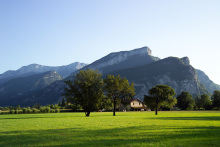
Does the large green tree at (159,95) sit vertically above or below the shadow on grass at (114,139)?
above

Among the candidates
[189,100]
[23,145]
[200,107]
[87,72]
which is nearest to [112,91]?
[87,72]

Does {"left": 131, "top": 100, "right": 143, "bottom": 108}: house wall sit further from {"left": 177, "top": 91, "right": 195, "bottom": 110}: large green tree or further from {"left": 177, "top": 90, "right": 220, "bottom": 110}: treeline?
{"left": 177, "top": 90, "right": 220, "bottom": 110}: treeline

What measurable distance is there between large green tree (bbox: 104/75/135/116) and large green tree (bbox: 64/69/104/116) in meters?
3.19

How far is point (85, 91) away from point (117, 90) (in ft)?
35.2

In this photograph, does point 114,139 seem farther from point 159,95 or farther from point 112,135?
point 159,95

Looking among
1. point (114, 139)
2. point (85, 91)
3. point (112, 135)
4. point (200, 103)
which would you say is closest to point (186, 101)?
point (200, 103)

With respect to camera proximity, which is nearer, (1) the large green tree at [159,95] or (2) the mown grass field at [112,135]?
(2) the mown grass field at [112,135]

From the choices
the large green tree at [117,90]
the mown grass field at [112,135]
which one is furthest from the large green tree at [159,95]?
the mown grass field at [112,135]

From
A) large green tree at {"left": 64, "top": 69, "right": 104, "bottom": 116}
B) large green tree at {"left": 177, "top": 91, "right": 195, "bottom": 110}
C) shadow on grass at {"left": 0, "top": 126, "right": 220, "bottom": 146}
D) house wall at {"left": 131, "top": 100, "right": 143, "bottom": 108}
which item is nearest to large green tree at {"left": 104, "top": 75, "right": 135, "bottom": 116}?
large green tree at {"left": 64, "top": 69, "right": 104, "bottom": 116}

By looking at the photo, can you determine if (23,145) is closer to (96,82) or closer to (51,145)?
(51,145)

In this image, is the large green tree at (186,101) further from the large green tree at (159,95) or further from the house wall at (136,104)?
the large green tree at (159,95)

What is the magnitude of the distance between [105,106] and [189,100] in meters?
89.3

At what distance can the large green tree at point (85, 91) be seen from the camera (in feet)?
175

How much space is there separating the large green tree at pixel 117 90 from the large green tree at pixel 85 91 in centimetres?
319
